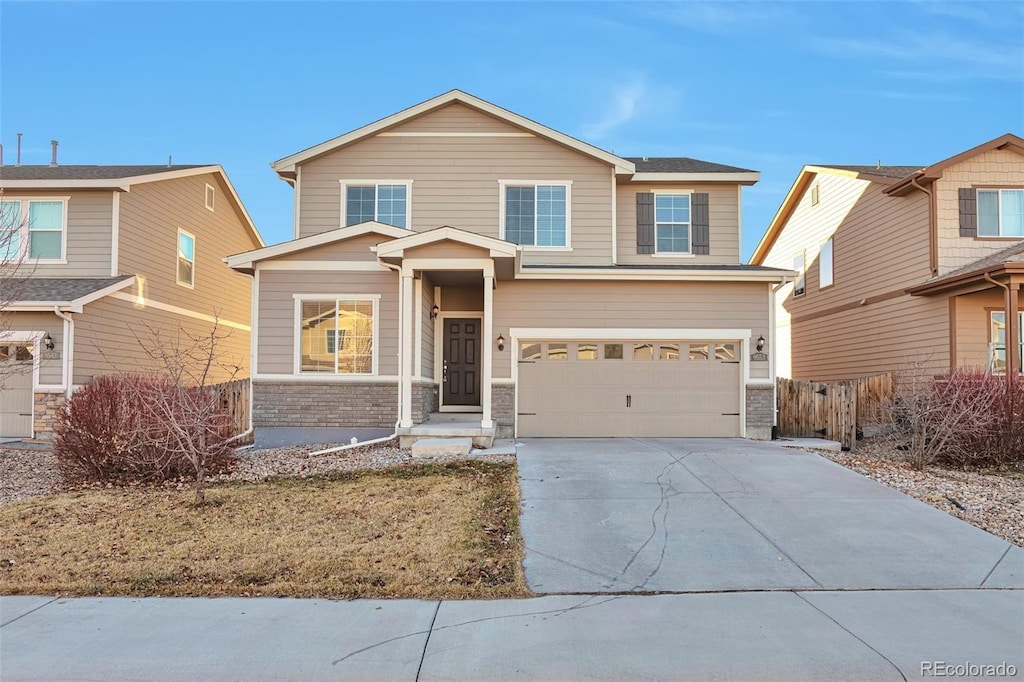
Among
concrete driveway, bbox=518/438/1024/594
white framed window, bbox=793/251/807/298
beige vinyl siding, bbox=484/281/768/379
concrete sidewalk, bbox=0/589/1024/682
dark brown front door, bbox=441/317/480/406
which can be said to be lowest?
concrete sidewalk, bbox=0/589/1024/682

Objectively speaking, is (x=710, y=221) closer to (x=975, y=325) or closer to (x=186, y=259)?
(x=975, y=325)

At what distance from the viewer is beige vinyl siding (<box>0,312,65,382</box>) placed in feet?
48.3

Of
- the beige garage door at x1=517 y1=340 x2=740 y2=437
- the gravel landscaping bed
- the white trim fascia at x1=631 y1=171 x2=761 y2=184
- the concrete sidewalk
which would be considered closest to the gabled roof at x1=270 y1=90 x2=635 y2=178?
the white trim fascia at x1=631 y1=171 x2=761 y2=184

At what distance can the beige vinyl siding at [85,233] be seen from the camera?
16156 millimetres

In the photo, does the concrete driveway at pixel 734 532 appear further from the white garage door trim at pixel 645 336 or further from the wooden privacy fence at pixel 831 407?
the wooden privacy fence at pixel 831 407

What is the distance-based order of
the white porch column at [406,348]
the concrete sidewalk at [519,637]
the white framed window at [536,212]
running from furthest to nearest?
the white framed window at [536,212]
the white porch column at [406,348]
the concrete sidewalk at [519,637]

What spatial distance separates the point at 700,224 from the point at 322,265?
8.38 meters

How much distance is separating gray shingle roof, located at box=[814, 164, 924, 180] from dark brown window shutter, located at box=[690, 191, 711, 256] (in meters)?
4.60

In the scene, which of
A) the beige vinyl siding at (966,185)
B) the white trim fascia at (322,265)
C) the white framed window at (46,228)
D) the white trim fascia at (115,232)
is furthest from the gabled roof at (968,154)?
the white framed window at (46,228)

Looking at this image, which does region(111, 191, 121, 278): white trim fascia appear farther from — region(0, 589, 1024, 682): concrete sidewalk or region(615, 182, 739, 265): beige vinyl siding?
region(0, 589, 1024, 682): concrete sidewalk

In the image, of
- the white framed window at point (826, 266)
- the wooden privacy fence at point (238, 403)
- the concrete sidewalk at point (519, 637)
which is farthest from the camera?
the white framed window at point (826, 266)

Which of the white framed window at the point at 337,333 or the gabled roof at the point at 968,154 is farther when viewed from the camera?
the gabled roof at the point at 968,154

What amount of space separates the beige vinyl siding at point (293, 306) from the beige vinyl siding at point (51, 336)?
444cm

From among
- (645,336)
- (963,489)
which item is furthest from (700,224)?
(963,489)
